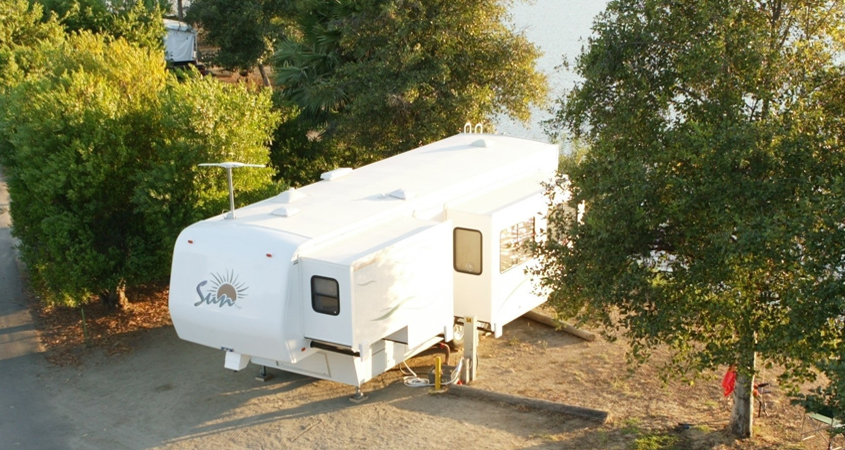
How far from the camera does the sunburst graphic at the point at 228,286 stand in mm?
10367

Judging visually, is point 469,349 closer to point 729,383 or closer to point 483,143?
point 729,383

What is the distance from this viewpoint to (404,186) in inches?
489

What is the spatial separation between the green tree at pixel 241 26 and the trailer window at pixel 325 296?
20.0 metres

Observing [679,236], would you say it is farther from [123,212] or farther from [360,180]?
[123,212]

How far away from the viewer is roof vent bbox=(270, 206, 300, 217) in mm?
11078

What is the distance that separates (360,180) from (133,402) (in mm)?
4413

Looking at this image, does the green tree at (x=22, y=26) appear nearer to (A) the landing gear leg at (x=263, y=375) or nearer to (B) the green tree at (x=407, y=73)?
(B) the green tree at (x=407, y=73)

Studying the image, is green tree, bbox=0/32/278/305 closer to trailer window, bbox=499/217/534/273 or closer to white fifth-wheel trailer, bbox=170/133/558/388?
white fifth-wheel trailer, bbox=170/133/558/388

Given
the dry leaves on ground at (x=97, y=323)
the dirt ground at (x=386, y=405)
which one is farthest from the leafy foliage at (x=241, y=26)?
the dirt ground at (x=386, y=405)

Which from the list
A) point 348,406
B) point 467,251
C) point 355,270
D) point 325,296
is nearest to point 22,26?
point 467,251

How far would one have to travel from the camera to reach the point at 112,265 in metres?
14.1

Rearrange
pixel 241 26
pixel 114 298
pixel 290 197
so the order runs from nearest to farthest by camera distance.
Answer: pixel 290 197 → pixel 114 298 → pixel 241 26

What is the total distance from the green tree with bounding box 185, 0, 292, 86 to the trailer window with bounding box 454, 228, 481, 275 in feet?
61.0

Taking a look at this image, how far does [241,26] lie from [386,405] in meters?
21.8
